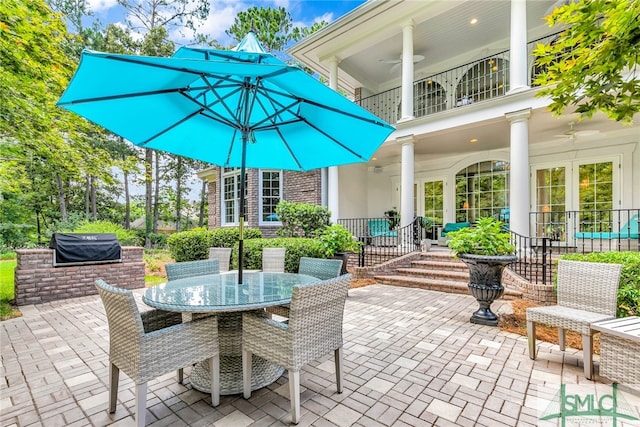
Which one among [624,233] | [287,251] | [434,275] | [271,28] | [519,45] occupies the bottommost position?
[434,275]

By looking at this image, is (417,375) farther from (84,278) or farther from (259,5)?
(259,5)

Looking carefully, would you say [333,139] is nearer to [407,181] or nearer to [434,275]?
[434,275]

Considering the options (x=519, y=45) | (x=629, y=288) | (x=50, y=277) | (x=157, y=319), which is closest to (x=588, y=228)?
(x=519, y=45)

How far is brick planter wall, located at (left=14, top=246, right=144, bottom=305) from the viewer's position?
4898mm

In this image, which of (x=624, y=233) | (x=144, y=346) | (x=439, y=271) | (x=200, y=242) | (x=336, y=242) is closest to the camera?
(x=144, y=346)

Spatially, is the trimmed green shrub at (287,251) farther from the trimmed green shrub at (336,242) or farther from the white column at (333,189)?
the white column at (333,189)

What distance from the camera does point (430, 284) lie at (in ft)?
19.0

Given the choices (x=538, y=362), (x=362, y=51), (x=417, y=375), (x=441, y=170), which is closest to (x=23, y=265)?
(x=417, y=375)

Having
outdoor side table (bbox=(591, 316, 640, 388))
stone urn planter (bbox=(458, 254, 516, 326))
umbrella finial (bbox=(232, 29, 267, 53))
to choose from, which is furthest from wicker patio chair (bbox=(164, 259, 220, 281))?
outdoor side table (bbox=(591, 316, 640, 388))

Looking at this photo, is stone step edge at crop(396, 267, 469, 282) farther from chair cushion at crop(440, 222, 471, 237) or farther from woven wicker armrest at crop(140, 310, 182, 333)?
woven wicker armrest at crop(140, 310, 182, 333)

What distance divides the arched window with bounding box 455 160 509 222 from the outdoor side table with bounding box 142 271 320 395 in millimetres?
8045

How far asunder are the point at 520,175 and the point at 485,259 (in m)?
3.07

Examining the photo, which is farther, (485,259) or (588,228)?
(588,228)

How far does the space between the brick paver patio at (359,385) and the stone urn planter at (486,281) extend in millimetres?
211
